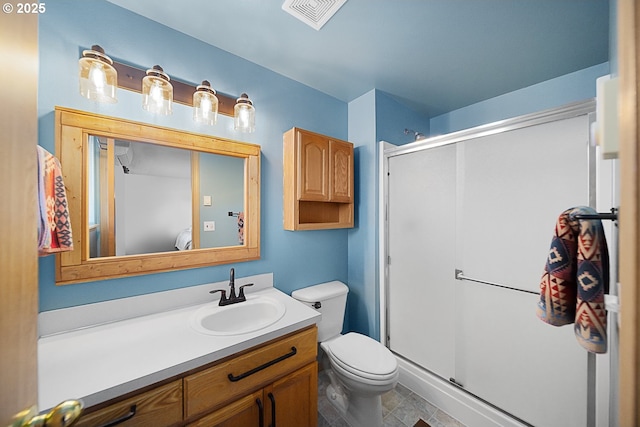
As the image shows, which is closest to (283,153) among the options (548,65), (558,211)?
(558,211)

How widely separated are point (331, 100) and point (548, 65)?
5.26ft

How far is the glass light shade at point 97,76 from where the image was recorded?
1.02 meters

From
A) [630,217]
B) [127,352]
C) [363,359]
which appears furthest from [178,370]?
[630,217]

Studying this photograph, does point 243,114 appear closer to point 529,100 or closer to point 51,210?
point 51,210

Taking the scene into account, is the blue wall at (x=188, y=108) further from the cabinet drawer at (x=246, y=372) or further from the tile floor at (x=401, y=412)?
the tile floor at (x=401, y=412)

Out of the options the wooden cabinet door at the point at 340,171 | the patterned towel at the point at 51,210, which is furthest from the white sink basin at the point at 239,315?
the wooden cabinet door at the point at 340,171

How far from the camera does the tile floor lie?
1498mm

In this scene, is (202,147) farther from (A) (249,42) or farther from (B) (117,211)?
(A) (249,42)

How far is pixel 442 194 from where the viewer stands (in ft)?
5.48

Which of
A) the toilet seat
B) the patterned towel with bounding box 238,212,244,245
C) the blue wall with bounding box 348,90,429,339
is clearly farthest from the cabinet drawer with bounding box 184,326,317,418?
→ the blue wall with bounding box 348,90,429,339

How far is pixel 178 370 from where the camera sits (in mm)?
850

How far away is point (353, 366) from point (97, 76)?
1.97 meters

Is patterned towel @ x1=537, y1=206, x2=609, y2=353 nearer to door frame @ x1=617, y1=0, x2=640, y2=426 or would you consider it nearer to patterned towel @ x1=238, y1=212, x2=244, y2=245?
door frame @ x1=617, y1=0, x2=640, y2=426

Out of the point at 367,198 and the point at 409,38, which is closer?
the point at 409,38
